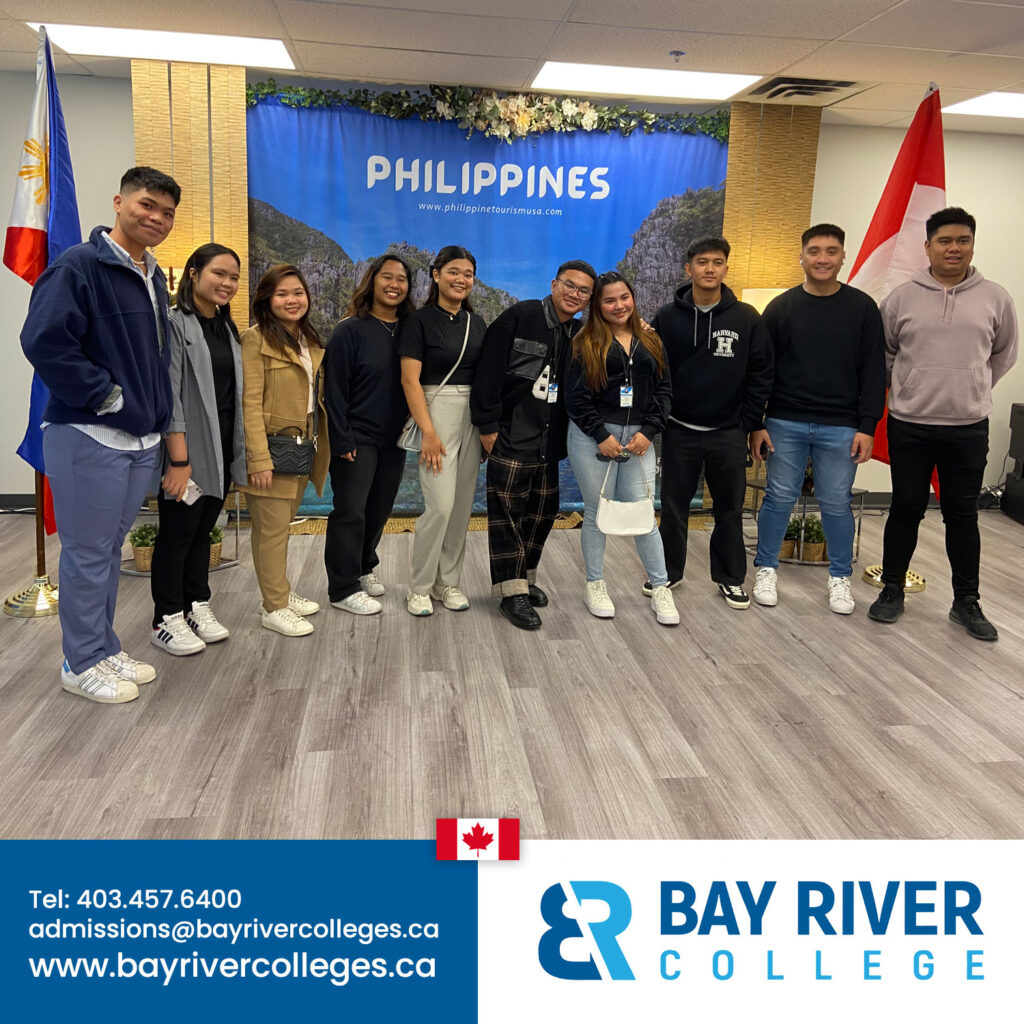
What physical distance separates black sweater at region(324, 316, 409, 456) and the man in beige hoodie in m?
2.02

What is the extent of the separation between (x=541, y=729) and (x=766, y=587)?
1.68m

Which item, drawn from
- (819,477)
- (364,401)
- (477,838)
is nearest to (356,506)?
(364,401)

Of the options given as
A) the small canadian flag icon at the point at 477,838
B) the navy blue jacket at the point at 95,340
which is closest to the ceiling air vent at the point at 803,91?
the navy blue jacket at the point at 95,340

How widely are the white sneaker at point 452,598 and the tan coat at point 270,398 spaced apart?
0.79 m

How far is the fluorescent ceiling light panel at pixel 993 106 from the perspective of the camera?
5191 mm

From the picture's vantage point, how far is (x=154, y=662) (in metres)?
3.24

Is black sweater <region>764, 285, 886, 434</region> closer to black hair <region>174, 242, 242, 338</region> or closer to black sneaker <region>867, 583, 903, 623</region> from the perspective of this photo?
black sneaker <region>867, 583, 903, 623</region>

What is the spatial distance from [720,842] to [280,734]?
4.29 feet

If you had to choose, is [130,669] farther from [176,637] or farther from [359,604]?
[359,604]

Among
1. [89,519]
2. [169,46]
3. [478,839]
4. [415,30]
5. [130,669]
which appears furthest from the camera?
[169,46]

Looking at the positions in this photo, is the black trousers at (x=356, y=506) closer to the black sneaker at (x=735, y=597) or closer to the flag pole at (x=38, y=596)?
the flag pole at (x=38, y=596)

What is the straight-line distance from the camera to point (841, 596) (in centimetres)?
399

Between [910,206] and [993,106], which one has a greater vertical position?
[993,106]

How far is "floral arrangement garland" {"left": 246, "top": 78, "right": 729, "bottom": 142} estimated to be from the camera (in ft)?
17.0
